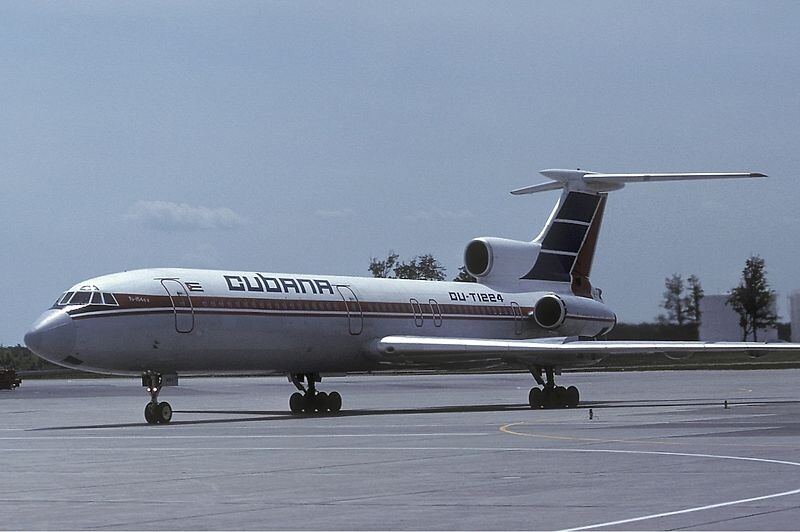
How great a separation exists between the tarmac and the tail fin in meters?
10.8

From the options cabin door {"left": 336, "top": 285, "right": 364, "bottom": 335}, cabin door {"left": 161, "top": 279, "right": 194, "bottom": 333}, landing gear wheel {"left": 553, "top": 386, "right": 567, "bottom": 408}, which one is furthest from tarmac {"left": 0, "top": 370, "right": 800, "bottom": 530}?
cabin door {"left": 336, "top": 285, "right": 364, "bottom": 335}

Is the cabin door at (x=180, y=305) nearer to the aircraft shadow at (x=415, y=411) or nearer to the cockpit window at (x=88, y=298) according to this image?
the cockpit window at (x=88, y=298)

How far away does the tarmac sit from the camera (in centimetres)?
1184

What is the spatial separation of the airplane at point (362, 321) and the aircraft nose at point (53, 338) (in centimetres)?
3

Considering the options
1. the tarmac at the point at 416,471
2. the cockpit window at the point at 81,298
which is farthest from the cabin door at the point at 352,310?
the cockpit window at the point at 81,298

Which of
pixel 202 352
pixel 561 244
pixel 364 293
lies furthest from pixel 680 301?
pixel 202 352

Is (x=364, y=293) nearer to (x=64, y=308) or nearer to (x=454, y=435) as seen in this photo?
(x=64, y=308)

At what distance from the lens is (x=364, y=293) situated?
37625 millimetres

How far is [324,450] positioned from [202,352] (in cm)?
1241

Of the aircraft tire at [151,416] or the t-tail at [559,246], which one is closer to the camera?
the aircraft tire at [151,416]

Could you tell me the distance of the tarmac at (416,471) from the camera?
11836 millimetres

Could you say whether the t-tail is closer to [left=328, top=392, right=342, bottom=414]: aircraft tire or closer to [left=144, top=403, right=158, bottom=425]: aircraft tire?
[left=328, top=392, right=342, bottom=414]: aircraft tire

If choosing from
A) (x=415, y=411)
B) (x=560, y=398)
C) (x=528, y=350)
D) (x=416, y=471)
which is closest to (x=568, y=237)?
(x=560, y=398)

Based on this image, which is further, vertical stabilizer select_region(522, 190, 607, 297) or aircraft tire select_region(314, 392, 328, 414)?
vertical stabilizer select_region(522, 190, 607, 297)
